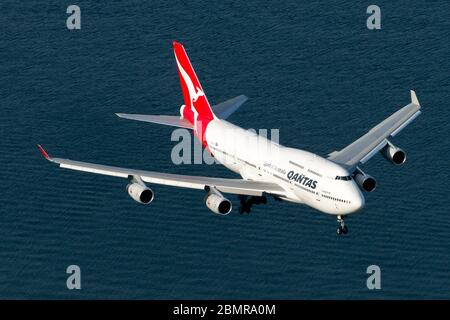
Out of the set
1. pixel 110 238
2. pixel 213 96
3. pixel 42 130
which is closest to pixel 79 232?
pixel 110 238

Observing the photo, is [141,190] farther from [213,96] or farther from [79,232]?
[213,96]

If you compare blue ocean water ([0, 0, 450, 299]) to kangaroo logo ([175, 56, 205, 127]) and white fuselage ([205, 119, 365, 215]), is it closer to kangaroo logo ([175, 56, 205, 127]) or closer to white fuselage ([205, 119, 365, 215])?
white fuselage ([205, 119, 365, 215])

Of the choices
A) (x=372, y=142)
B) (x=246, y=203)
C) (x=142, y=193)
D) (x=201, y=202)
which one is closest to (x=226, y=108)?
(x=201, y=202)

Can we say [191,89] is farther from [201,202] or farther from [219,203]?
[219,203]

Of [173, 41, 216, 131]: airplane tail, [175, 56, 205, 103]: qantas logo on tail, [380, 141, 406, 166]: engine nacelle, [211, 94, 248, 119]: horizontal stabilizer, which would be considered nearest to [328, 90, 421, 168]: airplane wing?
[380, 141, 406, 166]: engine nacelle

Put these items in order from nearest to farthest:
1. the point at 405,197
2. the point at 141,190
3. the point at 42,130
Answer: the point at 141,190 → the point at 405,197 → the point at 42,130
